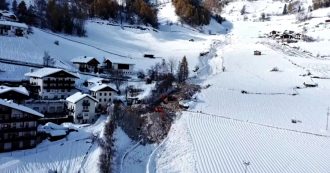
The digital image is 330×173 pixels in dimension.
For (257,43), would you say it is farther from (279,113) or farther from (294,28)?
(279,113)

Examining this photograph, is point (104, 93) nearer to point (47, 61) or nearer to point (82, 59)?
point (47, 61)

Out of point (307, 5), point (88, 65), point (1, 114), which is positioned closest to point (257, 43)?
point (88, 65)

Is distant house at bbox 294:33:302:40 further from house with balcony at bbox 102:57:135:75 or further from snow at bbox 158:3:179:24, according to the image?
house with balcony at bbox 102:57:135:75

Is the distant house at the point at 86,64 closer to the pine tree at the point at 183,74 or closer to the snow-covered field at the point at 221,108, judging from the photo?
the snow-covered field at the point at 221,108

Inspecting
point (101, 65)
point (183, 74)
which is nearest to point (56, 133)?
point (183, 74)

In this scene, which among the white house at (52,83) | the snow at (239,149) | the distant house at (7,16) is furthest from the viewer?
the distant house at (7,16)

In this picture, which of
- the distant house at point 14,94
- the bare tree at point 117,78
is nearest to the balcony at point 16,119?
the distant house at point 14,94
